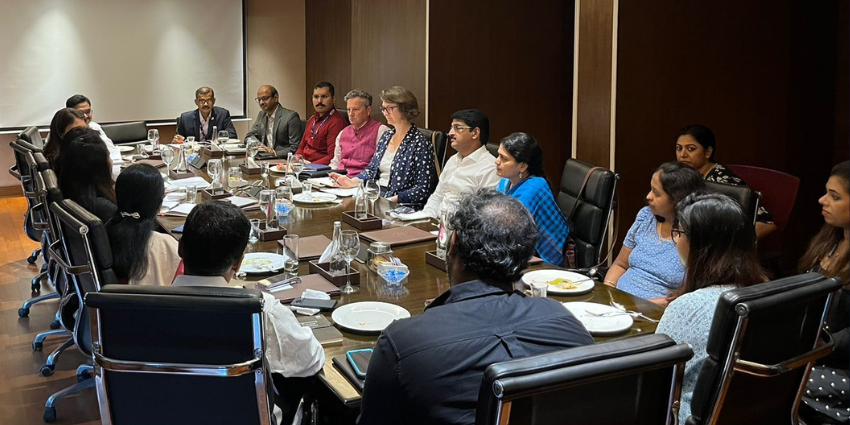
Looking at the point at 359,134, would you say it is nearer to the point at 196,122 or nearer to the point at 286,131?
the point at 286,131

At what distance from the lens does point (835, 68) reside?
543 cm

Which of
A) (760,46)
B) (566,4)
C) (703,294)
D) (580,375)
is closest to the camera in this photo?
(580,375)

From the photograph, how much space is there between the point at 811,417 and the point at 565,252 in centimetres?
161

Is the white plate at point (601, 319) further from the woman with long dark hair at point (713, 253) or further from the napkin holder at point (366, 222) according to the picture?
the napkin holder at point (366, 222)

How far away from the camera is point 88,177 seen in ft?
11.5

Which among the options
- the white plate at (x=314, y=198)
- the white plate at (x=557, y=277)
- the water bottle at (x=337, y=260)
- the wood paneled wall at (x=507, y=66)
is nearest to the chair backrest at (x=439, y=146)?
the wood paneled wall at (x=507, y=66)

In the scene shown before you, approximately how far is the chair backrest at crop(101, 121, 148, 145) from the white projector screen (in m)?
1.87

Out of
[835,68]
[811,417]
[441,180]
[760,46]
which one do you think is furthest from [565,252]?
[835,68]

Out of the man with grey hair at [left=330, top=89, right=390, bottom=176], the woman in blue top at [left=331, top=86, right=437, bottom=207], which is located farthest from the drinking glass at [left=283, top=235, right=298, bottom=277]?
the man with grey hair at [left=330, top=89, right=390, bottom=176]

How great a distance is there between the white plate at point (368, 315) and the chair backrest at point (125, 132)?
190 inches

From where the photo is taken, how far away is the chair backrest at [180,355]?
1.87 m

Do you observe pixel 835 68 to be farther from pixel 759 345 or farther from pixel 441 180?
pixel 759 345

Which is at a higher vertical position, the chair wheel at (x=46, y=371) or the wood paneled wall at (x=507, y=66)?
the wood paneled wall at (x=507, y=66)

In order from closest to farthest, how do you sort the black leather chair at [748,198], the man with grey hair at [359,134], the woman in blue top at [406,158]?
1. the black leather chair at [748,198]
2. the woman in blue top at [406,158]
3. the man with grey hair at [359,134]
